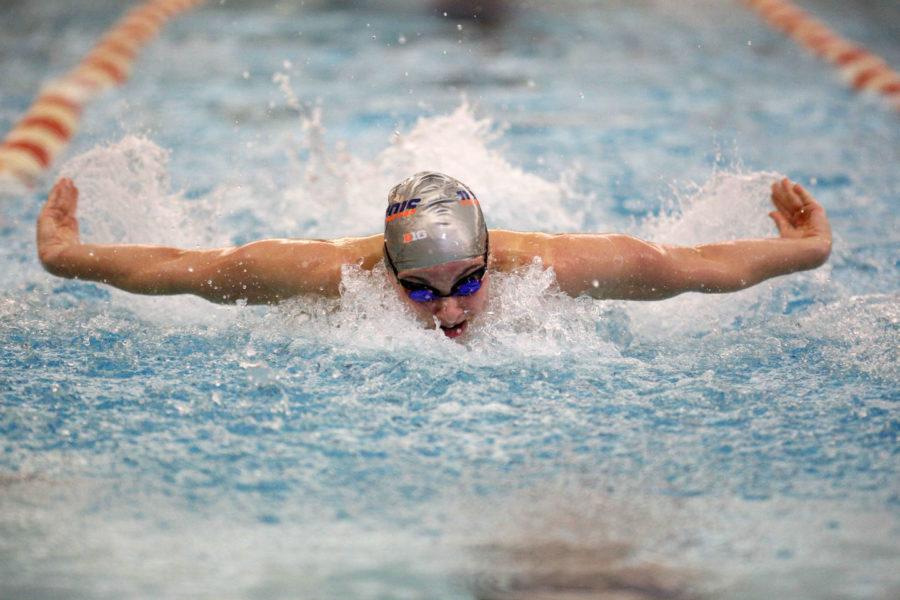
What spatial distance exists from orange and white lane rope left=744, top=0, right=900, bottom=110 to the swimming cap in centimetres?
472

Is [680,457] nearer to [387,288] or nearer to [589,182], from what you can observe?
[387,288]

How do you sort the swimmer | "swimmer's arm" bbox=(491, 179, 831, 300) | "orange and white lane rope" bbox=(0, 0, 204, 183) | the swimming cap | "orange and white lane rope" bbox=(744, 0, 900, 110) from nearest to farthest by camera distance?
the swimming cap → the swimmer → "swimmer's arm" bbox=(491, 179, 831, 300) → "orange and white lane rope" bbox=(0, 0, 204, 183) → "orange and white lane rope" bbox=(744, 0, 900, 110)

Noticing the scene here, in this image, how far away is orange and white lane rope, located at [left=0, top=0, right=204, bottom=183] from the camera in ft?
17.8

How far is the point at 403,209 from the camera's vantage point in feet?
9.13

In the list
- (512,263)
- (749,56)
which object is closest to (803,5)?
(749,56)

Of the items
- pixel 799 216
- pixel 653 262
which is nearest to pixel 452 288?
pixel 653 262

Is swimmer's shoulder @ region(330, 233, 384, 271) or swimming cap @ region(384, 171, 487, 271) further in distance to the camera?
swimmer's shoulder @ region(330, 233, 384, 271)

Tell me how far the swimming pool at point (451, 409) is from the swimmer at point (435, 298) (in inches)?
3.8

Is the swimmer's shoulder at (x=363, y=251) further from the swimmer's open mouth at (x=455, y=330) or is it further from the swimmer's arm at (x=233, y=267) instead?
the swimmer's open mouth at (x=455, y=330)

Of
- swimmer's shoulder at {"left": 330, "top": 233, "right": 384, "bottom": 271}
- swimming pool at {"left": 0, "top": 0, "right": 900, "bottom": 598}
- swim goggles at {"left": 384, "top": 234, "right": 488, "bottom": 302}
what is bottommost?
swimming pool at {"left": 0, "top": 0, "right": 900, "bottom": 598}

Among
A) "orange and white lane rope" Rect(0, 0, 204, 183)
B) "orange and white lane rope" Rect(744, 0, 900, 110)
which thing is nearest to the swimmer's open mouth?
"orange and white lane rope" Rect(0, 0, 204, 183)

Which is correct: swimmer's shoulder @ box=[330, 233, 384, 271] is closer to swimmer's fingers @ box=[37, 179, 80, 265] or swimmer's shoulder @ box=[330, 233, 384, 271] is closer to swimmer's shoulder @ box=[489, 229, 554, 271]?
swimmer's shoulder @ box=[489, 229, 554, 271]

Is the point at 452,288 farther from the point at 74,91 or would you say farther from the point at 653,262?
the point at 74,91

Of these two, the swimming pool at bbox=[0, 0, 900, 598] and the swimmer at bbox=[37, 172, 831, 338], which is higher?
the swimmer at bbox=[37, 172, 831, 338]
